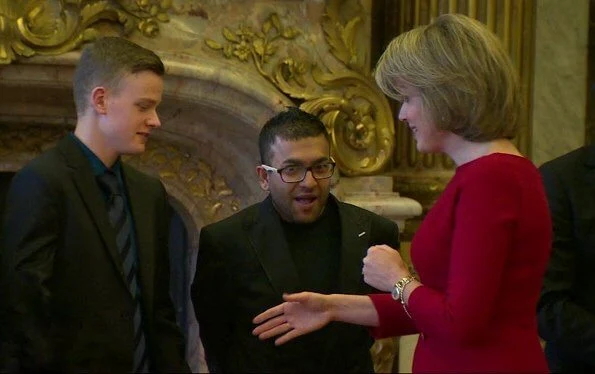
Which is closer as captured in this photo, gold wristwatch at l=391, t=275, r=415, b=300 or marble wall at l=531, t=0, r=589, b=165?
gold wristwatch at l=391, t=275, r=415, b=300

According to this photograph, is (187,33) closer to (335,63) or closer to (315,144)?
(335,63)

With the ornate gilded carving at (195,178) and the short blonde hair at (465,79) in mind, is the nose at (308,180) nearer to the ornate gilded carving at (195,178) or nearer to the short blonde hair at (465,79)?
the short blonde hair at (465,79)

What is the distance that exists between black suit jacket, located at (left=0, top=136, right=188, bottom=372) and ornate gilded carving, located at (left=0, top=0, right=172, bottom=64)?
885 mm

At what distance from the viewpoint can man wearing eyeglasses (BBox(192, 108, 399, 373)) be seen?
2.38m

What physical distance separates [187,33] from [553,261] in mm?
1439

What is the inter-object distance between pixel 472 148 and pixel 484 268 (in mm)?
231

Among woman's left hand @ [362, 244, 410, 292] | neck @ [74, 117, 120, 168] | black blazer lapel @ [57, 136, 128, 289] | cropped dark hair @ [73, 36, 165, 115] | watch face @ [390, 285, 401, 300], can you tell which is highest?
cropped dark hair @ [73, 36, 165, 115]

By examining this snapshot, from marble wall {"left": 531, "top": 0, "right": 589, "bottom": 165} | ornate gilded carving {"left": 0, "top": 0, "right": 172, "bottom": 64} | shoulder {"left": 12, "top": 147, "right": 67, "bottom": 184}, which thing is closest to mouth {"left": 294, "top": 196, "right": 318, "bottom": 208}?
shoulder {"left": 12, "top": 147, "right": 67, "bottom": 184}

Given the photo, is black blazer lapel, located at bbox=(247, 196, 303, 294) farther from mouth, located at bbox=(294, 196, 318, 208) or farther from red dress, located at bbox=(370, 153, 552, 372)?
red dress, located at bbox=(370, 153, 552, 372)

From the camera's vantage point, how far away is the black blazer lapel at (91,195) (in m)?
2.18

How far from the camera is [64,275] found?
2145 mm

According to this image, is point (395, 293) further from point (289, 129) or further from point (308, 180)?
point (289, 129)

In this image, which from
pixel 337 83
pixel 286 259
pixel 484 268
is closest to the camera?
pixel 484 268

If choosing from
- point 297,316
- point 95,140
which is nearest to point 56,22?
point 95,140
